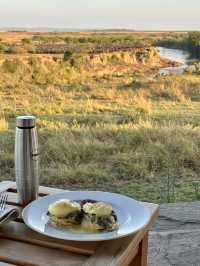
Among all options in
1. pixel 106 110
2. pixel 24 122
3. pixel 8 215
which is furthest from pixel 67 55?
pixel 8 215

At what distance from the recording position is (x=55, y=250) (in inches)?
34.8

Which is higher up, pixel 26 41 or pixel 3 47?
pixel 26 41

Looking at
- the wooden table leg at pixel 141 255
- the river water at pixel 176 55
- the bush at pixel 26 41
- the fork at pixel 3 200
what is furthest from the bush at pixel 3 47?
the wooden table leg at pixel 141 255

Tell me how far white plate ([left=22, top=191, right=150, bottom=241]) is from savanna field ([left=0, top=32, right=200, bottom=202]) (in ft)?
4.77

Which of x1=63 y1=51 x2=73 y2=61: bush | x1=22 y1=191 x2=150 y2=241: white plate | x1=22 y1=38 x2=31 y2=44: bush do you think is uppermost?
x1=22 y1=38 x2=31 y2=44: bush

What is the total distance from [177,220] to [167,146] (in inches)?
56.3

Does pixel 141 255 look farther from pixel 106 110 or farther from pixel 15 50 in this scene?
pixel 15 50

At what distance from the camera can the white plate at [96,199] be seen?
90 cm

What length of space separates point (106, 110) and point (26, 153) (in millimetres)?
3861

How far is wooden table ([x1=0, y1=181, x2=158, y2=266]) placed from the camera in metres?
0.84

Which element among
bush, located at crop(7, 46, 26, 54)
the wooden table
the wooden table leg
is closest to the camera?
the wooden table

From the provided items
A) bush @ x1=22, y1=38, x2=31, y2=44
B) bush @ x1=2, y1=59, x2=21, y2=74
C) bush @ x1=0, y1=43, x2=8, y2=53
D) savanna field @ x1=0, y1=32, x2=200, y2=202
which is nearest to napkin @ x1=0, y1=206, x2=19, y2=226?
savanna field @ x1=0, y1=32, x2=200, y2=202

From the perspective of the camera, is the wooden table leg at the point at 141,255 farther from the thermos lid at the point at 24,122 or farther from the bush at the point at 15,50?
the bush at the point at 15,50

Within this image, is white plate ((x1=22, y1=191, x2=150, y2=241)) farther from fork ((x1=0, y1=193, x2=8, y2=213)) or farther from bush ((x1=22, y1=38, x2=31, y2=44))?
bush ((x1=22, y1=38, x2=31, y2=44))
